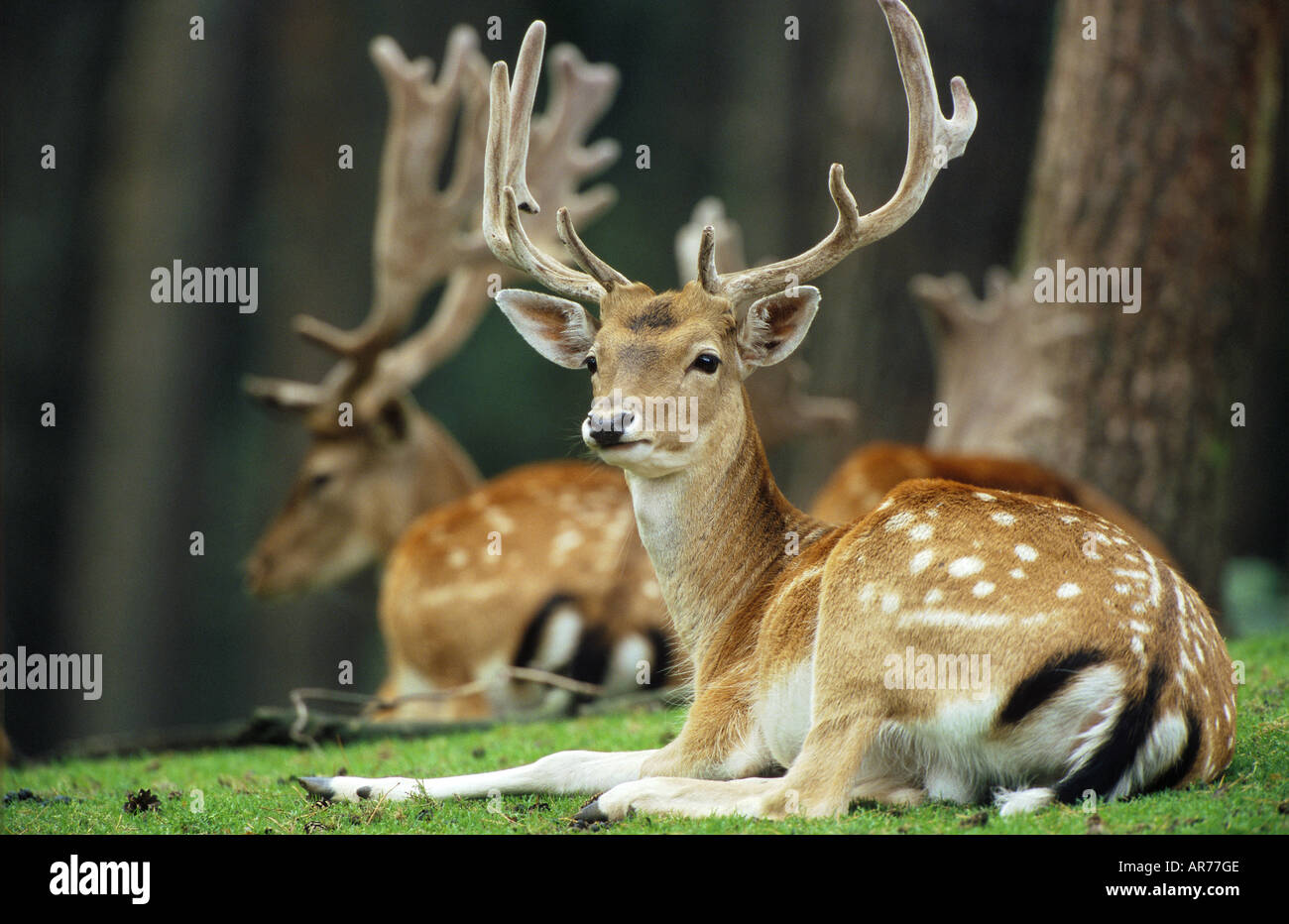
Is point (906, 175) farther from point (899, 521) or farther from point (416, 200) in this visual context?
point (416, 200)

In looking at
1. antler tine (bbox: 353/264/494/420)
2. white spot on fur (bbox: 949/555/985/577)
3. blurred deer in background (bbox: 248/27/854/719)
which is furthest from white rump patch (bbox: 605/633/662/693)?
white spot on fur (bbox: 949/555/985/577)

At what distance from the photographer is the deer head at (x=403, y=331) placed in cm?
846

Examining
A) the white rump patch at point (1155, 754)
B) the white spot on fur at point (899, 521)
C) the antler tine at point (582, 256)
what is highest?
the antler tine at point (582, 256)

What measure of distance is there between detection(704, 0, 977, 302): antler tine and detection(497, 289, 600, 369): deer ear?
518 millimetres

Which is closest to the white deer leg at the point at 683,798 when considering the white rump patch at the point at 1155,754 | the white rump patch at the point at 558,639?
the white rump patch at the point at 1155,754

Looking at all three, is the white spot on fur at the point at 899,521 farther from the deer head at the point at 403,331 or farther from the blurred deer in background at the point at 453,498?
the deer head at the point at 403,331

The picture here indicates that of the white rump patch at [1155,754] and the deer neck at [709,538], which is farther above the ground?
the deer neck at [709,538]

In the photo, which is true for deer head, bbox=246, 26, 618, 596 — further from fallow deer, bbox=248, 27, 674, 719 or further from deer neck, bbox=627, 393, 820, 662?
deer neck, bbox=627, 393, 820, 662

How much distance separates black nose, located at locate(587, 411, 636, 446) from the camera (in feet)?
14.0

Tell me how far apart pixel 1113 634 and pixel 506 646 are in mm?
4004

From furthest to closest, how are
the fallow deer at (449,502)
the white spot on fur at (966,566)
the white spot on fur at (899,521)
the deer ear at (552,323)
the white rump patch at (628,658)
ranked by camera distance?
the fallow deer at (449,502)
the white rump patch at (628,658)
the deer ear at (552,323)
the white spot on fur at (899,521)
the white spot on fur at (966,566)

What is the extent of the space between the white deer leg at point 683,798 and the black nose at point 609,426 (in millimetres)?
1017

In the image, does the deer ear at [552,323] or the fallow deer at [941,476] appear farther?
the fallow deer at [941,476]
